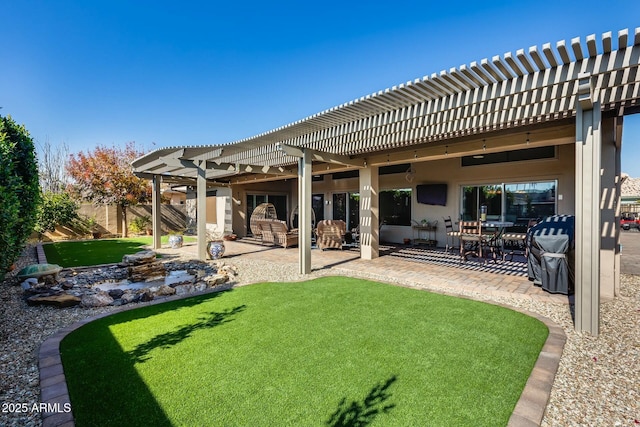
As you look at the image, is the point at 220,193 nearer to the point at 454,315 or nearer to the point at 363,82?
the point at 363,82

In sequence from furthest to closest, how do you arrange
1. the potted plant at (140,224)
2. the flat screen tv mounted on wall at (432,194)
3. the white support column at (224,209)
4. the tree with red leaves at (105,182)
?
the potted plant at (140,224) → the tree with red leaves at (105,182) → the white support column at (224,209) → the flat screen tv mounted on wall at (432,194)

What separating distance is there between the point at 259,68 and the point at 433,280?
11031 millimetres

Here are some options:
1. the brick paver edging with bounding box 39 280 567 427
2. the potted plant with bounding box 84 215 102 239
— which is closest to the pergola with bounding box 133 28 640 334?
the brick paver edging with bounding box 39 280 567 427

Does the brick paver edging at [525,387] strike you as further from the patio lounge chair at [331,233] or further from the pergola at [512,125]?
the patio lounge chair at [331,233]

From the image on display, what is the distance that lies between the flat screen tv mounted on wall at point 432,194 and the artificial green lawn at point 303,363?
662cm

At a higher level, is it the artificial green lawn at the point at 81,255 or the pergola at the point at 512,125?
the pergola at the point at 512,125

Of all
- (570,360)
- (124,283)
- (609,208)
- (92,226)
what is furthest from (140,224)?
(609,208)

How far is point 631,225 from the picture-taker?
17.8 meters

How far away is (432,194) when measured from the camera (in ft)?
35.8

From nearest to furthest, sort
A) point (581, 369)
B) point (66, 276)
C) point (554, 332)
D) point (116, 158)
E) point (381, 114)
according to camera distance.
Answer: point (581, 369)
point (554, 332)
point (381, 114)
point (66, 276)
point (116, 158)

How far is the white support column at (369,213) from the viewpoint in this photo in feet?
29.2

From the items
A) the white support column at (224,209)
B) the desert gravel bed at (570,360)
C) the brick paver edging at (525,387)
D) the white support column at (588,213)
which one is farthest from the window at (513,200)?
the white support column at (224,209)

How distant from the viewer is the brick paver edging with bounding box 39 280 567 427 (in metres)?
2.12

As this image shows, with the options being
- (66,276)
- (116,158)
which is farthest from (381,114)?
(116,158)
